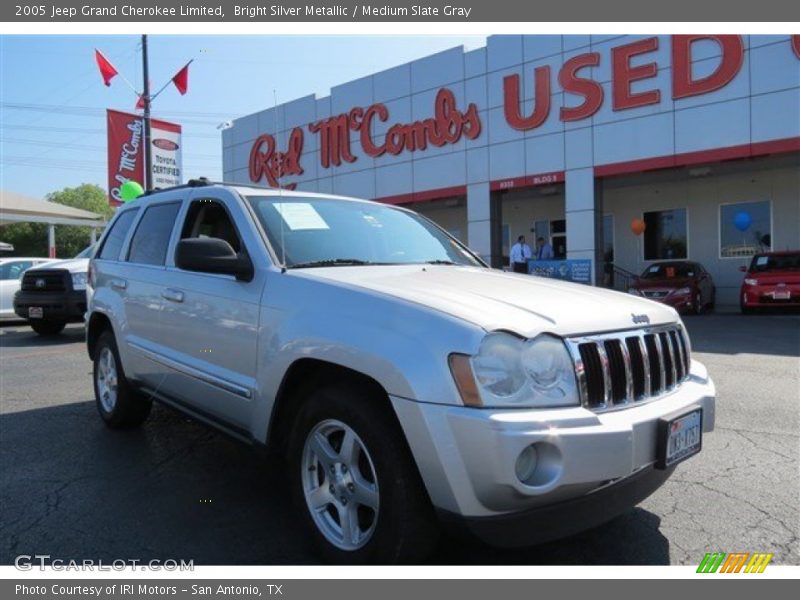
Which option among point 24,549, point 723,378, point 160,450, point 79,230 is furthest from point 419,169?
point 79,230

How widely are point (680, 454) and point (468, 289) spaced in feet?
3.86

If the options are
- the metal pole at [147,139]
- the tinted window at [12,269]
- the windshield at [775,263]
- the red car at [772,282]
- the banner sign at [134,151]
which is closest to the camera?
the red car at [772,282]

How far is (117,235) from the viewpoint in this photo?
5.39 meters

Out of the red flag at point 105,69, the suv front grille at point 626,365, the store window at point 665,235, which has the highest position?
the red flag at point 105,69

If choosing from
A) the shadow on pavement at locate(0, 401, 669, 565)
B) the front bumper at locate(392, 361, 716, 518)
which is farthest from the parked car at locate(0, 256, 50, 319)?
the front bumper at locate(392, 361, 716, 518)

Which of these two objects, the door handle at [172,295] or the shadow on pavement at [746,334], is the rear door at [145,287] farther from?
the shadow on pavement at [746,334]

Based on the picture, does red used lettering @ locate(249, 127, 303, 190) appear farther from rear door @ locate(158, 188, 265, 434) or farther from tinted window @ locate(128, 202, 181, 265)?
rear door @ locate(158, 188, 265, 434)

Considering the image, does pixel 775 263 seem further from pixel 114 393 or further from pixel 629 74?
pixel 114 393

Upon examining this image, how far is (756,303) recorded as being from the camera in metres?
14.6

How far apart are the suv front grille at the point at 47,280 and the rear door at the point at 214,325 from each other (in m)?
8.63

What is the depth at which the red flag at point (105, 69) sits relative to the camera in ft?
64.1

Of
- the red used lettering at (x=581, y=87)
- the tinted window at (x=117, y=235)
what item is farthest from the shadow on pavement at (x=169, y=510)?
the red used lettering at (x=581, y=87)

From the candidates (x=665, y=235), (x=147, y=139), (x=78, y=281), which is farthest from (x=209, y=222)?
(x=665, y=235)

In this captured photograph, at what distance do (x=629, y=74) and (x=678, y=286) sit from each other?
239 inches
